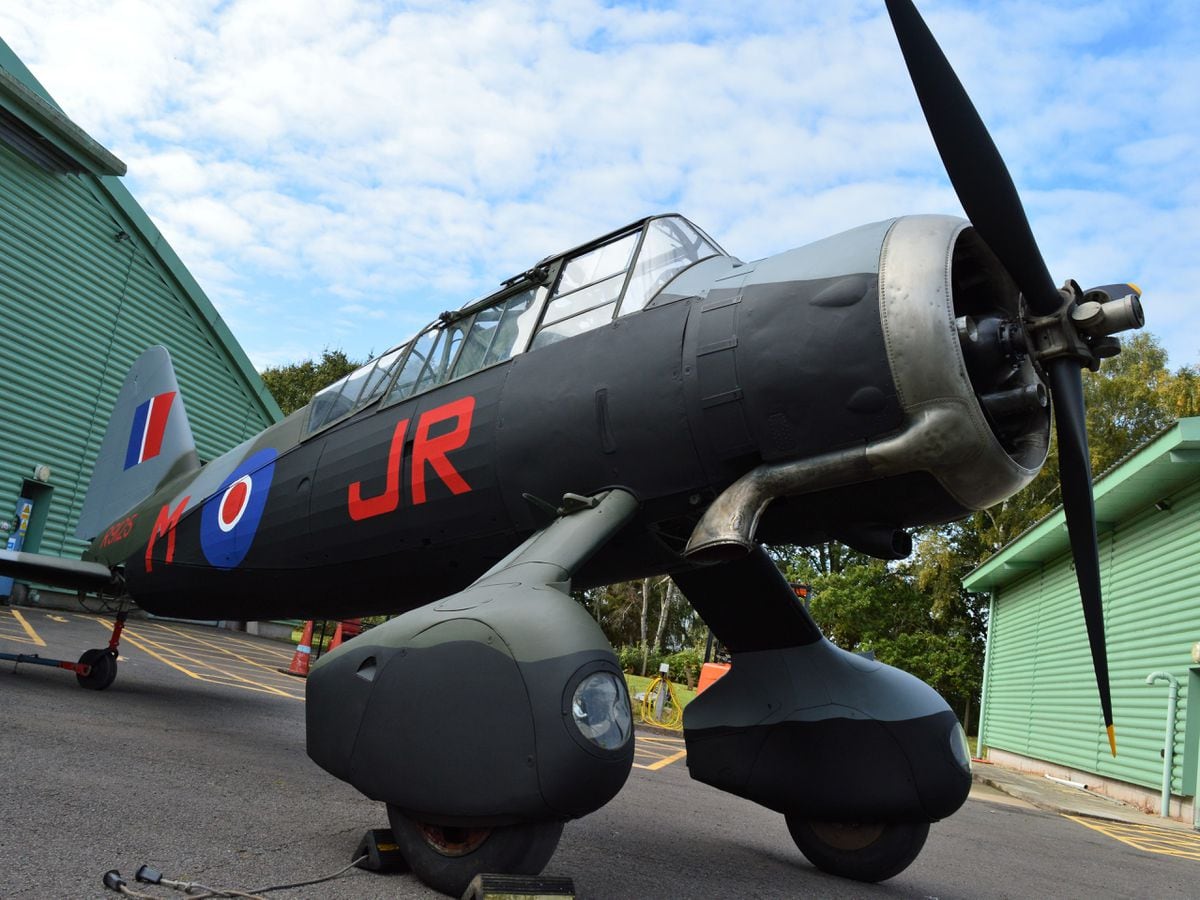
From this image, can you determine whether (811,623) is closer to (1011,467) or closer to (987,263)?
(1011,467)

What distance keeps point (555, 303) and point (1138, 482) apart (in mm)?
13078

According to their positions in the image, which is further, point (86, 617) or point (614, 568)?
point (86, 617)

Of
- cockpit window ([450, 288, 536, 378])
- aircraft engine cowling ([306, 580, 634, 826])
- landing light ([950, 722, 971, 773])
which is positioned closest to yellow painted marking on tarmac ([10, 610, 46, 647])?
cockpit window ([450, 288, 536, 378])

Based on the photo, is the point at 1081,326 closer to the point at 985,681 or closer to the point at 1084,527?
the point at 1084,527

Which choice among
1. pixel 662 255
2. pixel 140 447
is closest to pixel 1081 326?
pixel 662 255

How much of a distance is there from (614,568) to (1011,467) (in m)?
2.22

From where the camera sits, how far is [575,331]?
4.98m

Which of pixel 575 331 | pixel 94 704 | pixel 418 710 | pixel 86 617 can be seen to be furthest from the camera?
pixel 86 617

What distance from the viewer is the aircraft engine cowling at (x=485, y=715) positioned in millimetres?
3148

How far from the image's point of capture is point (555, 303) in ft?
17.3

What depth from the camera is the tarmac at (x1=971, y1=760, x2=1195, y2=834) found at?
41.8 ft

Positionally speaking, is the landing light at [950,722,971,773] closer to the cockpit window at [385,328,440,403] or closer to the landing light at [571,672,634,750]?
the landing light at [571,672,634,750]

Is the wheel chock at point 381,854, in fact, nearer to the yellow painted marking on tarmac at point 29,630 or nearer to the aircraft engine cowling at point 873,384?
the aircraft engine cowling at point 873,384

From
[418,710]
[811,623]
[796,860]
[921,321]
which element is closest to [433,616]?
[418,710]
